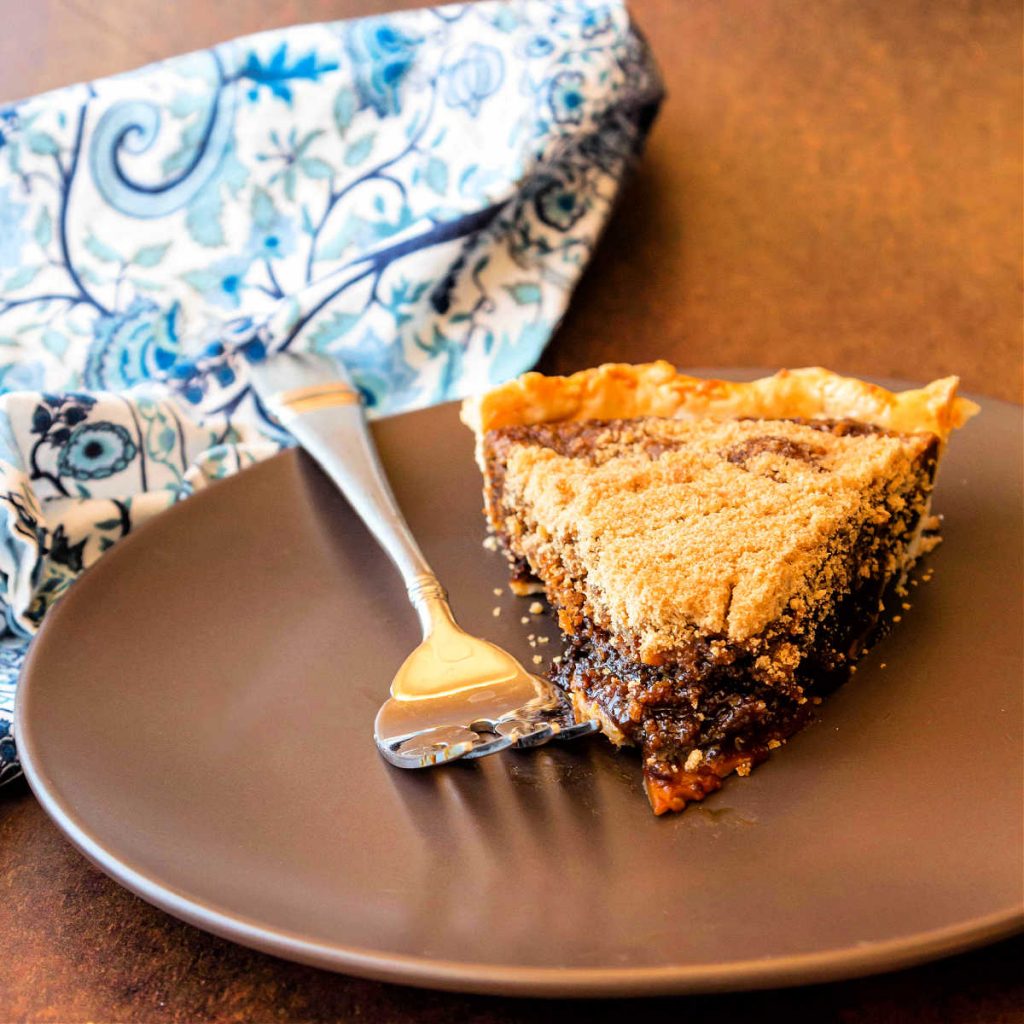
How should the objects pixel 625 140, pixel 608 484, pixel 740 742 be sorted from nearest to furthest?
pixel 740 742 → pixel 608 484 → pixel 625 140

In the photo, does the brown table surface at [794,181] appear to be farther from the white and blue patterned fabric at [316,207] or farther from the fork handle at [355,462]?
the fork handle at [355,462]

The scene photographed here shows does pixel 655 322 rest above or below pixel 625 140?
below

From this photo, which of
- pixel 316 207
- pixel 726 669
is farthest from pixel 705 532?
pixel 316 207

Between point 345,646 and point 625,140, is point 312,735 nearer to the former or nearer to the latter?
point 345,646

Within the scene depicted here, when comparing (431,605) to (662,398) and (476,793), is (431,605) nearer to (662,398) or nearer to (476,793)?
(476,793)

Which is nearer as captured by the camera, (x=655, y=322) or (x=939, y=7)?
(x=655, y=322)

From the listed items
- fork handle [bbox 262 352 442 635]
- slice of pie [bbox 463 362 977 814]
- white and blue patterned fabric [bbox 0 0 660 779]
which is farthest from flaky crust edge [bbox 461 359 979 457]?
white and blue patterned fabric [bbox 0 0 660 779]

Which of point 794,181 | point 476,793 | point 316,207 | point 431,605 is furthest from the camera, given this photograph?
point 794,181

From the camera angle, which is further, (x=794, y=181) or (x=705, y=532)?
(x=794, y=181)

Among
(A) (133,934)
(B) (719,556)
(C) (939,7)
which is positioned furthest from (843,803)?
(C) (939,7)
